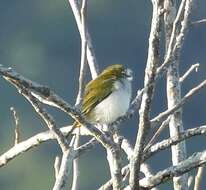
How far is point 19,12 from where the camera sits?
5347cm

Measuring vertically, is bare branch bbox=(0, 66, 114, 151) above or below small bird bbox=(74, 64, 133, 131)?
below

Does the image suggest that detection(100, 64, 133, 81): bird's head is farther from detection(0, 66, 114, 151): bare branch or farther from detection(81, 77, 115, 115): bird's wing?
detection(0, 66, 114, 151): bare branch

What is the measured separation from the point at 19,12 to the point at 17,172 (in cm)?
1416

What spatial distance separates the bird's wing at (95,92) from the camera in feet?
24.1

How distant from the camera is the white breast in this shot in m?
6.99

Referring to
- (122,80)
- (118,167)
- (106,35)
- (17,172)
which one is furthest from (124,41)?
(118,167)

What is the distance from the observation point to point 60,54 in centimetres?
4988

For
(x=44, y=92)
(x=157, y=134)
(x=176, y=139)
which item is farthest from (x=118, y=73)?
(x=44, y=92)

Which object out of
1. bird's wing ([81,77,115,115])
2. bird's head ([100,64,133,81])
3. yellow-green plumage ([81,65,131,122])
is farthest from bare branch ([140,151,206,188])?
bird's head ([100,64,133,81])

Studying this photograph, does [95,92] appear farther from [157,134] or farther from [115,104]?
[157,134]

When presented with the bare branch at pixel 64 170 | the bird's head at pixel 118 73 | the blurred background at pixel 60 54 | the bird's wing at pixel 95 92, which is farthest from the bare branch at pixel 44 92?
the blurred background at pixel 60 54

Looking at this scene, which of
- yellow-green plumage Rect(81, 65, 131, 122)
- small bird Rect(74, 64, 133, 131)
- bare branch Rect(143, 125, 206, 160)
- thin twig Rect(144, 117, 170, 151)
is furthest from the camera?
yellow-green plumage Rect(81, 65, 131, 122)

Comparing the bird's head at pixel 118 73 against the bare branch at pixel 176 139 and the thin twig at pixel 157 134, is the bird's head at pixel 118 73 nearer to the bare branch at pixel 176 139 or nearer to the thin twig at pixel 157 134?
the thin twig at pixel 157 134

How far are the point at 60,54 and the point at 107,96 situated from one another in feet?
139
